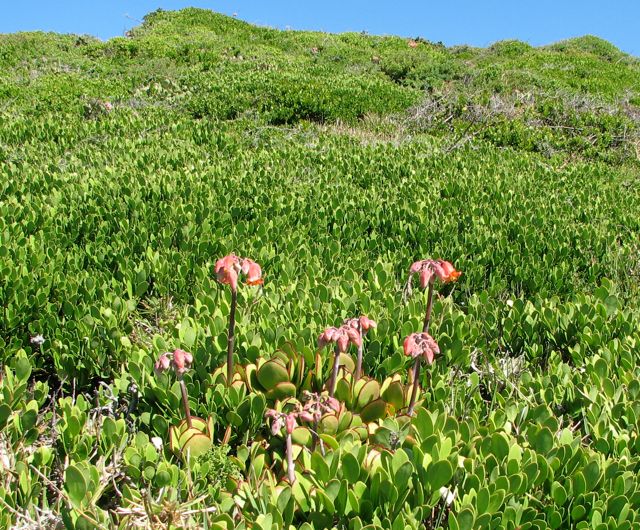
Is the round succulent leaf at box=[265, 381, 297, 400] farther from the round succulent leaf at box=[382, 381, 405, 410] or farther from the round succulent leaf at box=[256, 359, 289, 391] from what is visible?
the round succulent leaf at box=[382, 381, 405, 410]

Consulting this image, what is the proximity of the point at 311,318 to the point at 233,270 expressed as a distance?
1081 mm

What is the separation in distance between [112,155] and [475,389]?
5168 millimetres

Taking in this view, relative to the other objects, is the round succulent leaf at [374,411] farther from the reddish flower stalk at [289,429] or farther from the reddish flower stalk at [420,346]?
the reddish flower stalk at [289,429]

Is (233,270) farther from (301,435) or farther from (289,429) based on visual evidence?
(301,435)

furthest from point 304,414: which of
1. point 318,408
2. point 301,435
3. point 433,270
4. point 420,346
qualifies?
point 433,270

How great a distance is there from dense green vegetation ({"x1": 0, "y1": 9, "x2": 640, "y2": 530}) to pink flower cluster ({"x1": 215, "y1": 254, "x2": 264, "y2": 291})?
57cm

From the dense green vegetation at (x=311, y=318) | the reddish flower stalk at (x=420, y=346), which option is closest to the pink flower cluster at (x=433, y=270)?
the reddish flower stalk at (x=420, y=346)

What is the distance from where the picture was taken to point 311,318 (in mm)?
3182

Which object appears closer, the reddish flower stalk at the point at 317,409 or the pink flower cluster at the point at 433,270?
the reddish flower stalk at the point at 317,409

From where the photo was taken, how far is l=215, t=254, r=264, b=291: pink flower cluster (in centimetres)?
215

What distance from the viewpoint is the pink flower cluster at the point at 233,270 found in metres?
2.15

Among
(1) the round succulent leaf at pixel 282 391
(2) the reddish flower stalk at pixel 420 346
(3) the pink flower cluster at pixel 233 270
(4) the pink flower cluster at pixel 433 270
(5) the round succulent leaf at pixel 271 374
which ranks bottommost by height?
(1) the round succulent leaf at pixel 282 391

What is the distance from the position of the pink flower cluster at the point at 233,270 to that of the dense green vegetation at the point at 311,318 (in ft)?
1.86

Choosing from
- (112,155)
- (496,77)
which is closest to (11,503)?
(112,155)
